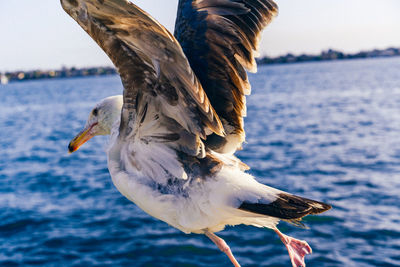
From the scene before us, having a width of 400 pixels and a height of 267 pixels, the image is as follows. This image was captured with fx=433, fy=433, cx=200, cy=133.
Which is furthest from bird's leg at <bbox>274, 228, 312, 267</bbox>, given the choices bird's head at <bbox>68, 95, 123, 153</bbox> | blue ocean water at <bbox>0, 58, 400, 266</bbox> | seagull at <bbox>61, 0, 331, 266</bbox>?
blue ocean water at <bbox>0, 58, 400, 266</bbox>

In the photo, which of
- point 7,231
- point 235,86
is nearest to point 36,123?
point 7,231

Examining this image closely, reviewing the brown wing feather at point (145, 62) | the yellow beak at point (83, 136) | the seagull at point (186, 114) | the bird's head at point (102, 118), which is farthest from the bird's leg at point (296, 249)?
the yellow beak at point (83, 136)

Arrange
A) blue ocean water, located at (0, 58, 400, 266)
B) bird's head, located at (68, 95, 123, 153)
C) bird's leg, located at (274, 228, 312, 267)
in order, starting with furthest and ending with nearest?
blue ocean water, located at (0, 58, 400, 266) → bird's head, located at (68, 95, 123, 153) → bird's leg, located at (274, 228, 312, 267)

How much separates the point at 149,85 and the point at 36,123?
4076cm

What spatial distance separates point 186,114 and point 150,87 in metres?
0.39

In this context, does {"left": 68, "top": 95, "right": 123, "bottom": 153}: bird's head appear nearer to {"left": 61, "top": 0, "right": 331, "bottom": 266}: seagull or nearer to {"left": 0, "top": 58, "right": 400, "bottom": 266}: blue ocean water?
{"left": 61, "top": 0, "right": 331, "bottom": 266}: seagull

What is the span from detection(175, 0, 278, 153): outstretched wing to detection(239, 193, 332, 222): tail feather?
3.49 feet

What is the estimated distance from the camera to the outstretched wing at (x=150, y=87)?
3133 millimetres

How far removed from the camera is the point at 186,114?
12.3 ft

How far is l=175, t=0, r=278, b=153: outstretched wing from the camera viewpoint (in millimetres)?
4598

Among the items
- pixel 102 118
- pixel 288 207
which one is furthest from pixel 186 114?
pixel 102 118

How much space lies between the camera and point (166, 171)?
4.19 metres

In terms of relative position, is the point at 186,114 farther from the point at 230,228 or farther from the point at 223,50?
the point at 230,228

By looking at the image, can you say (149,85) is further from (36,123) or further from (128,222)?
(36,123)
